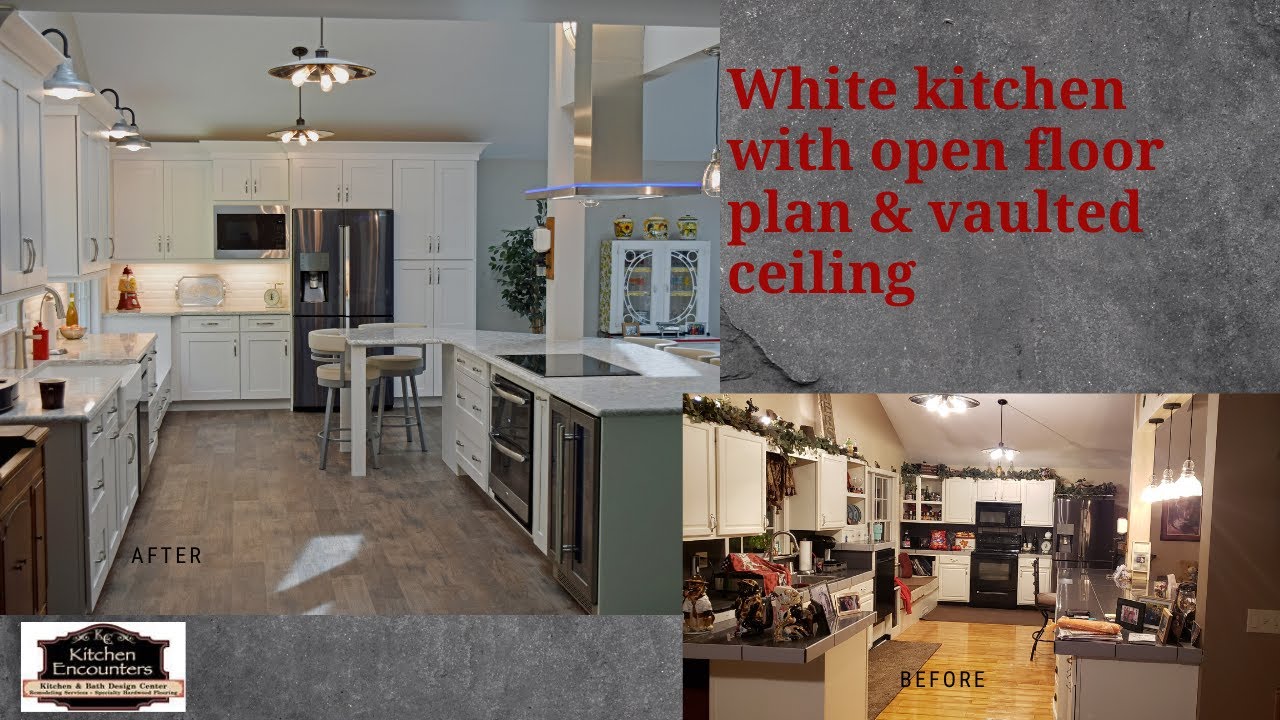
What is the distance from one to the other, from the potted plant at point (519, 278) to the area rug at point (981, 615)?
276cm

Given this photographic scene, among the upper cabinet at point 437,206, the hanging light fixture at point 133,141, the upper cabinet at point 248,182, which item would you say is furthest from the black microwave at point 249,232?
the upper cabinet at point 437,206

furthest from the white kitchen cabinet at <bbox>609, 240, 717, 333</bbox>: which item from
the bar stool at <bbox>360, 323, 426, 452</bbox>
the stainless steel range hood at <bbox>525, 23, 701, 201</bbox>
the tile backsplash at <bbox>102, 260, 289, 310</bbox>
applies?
the tile backsplash at <bbox>102, 260, 289, 310</bbox>

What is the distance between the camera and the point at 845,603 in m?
2.15

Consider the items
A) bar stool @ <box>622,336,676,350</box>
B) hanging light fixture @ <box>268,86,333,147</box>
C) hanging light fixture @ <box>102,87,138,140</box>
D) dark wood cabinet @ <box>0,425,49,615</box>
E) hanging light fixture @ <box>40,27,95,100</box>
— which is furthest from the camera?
bar stool @ <box>622,336,676,350</box>

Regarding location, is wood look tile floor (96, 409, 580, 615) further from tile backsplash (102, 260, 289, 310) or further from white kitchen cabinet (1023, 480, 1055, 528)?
white kitchen cabinet (1023, 480, 1055, 528)

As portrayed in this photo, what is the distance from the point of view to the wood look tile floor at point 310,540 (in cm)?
212

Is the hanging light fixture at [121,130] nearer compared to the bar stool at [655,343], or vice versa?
the hanging light fixture at [121,130]

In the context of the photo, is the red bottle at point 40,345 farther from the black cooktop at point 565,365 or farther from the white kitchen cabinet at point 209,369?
the black cooktop at point 565,365

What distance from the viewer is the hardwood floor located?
2.11 meters

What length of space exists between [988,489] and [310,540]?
1.47m

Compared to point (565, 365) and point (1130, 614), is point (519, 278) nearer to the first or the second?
point (565, 365)

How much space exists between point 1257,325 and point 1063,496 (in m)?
0.52

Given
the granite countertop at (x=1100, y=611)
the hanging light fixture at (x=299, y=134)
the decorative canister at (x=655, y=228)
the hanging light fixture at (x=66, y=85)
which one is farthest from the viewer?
the decorative canister at (x=655, y=228)

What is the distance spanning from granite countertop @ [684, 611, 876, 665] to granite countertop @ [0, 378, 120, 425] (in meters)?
1.38
